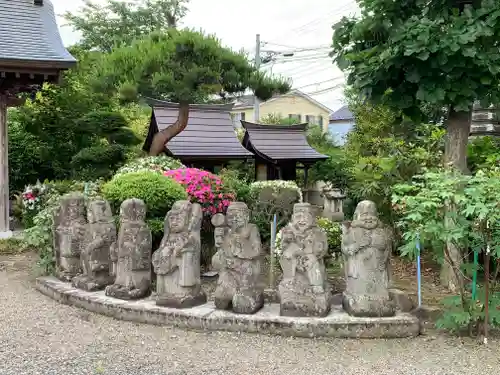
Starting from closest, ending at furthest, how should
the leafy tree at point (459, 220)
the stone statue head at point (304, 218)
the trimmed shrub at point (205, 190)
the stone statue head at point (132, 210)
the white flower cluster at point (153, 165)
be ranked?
the leafy tree at point (459, 220)
the stone statue head at point (304, 218)
the stone statue head at point (132, 210)
the trimmed shrub at point (205, 190)
the white flower cluster at point (153, 165)

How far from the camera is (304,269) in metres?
4.79

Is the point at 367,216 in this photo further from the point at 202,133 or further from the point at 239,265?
the point at 202,133

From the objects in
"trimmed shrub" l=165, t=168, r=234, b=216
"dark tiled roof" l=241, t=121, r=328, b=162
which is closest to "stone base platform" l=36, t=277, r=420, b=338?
"trimmed shrub" l=165, t=168, r=234, b=216

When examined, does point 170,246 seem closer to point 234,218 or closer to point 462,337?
point 234,218

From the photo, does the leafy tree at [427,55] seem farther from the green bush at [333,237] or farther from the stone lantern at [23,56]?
the stone lantern at [23,56]

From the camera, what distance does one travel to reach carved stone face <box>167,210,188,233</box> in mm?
5129

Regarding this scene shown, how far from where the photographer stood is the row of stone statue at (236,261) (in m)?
4.77

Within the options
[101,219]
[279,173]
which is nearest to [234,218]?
[101,219]

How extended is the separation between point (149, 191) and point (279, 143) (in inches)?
376

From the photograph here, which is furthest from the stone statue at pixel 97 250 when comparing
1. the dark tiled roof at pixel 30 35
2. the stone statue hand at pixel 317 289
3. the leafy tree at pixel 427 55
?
the dark tiled roof at pixel 30 35

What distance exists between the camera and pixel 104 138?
1291 centimetres

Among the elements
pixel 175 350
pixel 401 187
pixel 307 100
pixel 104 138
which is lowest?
pixel 175 350

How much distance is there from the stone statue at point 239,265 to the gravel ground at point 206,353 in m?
0.40

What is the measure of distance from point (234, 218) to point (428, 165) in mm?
4328
